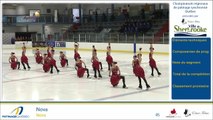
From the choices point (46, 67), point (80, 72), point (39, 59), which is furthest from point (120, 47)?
point (80, 72)

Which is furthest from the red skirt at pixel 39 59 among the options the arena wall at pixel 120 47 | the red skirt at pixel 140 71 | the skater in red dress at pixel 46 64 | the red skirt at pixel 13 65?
the red skirt at pixel 140 71

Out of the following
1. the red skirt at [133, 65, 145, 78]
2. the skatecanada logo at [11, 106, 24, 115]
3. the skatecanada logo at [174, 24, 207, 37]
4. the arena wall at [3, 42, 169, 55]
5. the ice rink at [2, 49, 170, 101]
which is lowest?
the ice rink at [2, 49, 170, 101]

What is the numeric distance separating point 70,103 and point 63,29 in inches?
1294

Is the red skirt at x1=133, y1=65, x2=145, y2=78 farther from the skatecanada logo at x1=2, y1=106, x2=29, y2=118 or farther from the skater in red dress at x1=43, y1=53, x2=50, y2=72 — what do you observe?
the skater in red dress at x1=43, y1=53, x2=50, y2=72

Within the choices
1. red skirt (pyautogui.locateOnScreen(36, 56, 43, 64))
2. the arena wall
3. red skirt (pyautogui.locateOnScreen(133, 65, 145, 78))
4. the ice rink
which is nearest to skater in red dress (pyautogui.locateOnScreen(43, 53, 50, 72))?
the ice rink

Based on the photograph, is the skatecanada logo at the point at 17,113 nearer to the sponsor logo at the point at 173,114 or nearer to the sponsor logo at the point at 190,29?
the sponsor logo at the point at 173,114

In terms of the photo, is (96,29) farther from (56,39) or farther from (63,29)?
(63,29)

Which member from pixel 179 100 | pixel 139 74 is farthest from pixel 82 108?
pixel 139 74

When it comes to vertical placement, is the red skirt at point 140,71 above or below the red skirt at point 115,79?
above

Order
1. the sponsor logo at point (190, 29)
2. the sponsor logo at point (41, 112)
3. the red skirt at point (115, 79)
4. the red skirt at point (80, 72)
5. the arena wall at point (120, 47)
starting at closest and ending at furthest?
the sponsor logo at point (190, 29) → the sponsor logo at point (41, 112) → the red skirt at point (115, 79) → the red skirt at point (80, 72) → the arena wall at point (120, 47)

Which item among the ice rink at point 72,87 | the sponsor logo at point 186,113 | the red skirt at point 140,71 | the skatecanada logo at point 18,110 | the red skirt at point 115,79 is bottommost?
the ice rink at point 72,87

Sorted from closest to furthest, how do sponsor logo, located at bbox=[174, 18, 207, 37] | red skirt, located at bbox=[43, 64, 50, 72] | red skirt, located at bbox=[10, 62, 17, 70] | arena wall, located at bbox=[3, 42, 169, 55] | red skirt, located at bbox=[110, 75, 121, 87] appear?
sponsor logo, located at bbox=[174, 18, 207, 37], red skirt, located at bbox=[110, 75, 121, 87], red skirt, located at bbox=[43, 64, 50, 72], red skirt, located at bbox=[10, 62, 17, 70], arena wall, located at bbox=[3, 42, 169, 55]

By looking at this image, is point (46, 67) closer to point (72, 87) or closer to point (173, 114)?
point (72, 87)

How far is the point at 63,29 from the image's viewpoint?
125 ft
